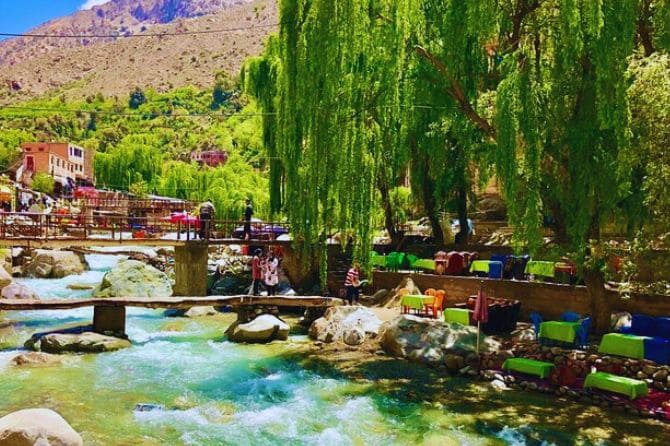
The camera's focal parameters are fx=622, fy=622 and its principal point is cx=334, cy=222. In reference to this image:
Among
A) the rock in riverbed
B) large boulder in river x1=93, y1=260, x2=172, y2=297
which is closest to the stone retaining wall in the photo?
large boulder in river x1=93, y1=260, x2=172, y2=297

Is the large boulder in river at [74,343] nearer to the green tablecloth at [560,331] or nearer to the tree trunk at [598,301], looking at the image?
the green tablecloth at [560,331]

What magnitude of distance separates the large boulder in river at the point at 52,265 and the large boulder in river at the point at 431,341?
2234cm

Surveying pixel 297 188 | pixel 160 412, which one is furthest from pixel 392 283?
pixel 160 412

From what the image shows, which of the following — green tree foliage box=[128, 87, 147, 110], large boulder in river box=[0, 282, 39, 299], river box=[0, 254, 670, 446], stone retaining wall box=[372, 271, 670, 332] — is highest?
green tree foliage box=[128, 87, 147, 110]

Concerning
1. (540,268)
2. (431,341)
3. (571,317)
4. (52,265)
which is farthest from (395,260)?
(52,265)

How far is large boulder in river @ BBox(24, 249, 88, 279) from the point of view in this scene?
3172cm

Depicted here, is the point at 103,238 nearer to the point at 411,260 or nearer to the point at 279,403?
the point at 411,260

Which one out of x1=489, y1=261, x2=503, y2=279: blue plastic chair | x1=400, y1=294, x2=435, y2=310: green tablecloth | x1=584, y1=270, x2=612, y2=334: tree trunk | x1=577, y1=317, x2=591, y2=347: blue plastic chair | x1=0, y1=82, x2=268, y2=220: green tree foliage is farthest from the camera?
x1=0, y1=82, x2=268, y2=220: green tree foliage

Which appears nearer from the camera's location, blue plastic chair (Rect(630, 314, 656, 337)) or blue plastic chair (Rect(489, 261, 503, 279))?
blue plastic chair (Rect(630, 314, 656, 337))

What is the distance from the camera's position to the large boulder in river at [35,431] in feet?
21.9

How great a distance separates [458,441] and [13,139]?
325 ft

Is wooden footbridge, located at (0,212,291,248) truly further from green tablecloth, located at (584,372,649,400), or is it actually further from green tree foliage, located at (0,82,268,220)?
green tablecloth, located at (584,372,649,400)

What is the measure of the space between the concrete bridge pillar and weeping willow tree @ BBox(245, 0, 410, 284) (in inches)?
292

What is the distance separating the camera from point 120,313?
1723 centimetres
